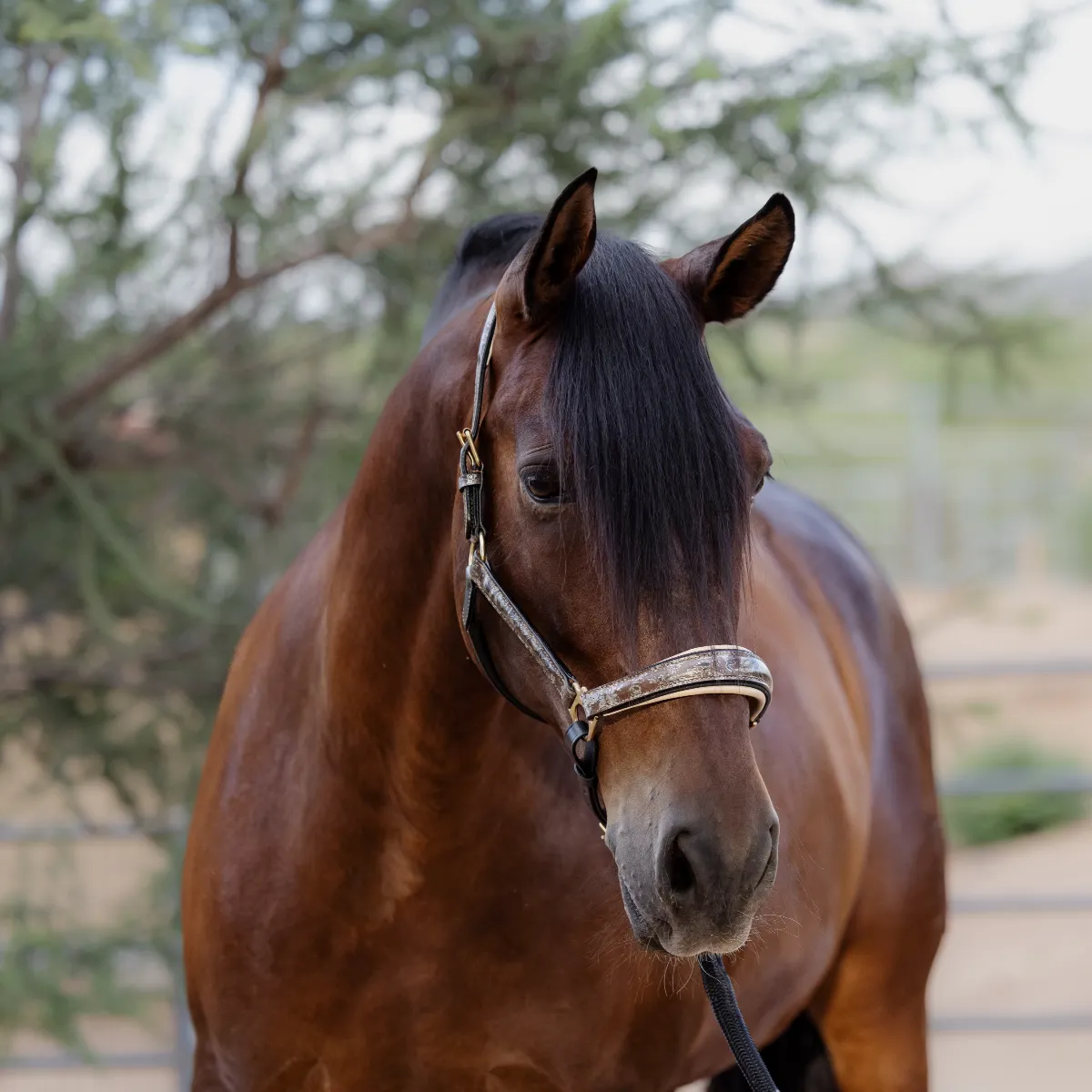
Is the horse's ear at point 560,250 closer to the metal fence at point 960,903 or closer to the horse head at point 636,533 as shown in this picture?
the horse head at point 636,533

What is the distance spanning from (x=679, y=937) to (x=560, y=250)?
0.73m

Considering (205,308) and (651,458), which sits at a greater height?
Answer: (651,458)

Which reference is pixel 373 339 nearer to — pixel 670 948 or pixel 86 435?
pixel 86 435

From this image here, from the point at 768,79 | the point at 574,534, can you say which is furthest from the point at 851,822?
the point at 768,79

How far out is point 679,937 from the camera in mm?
1197

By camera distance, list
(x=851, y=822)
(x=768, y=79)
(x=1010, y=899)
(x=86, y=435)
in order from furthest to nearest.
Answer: (x=1010, y=899), (x=86, y=435), (x=768, y=79), (x=851, y=822)

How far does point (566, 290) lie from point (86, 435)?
101 inches

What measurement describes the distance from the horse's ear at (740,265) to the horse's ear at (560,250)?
150mm

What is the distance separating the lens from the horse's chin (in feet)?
3.92

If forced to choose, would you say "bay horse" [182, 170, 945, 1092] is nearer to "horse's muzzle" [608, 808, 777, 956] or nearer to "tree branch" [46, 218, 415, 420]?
"horse's muzzle" [608, 808, 777, 956]

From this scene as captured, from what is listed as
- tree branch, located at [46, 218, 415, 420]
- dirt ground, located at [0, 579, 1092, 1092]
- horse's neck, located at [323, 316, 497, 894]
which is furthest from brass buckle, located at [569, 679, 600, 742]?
dirt ground, located at [0, 579, 1092, 1092]

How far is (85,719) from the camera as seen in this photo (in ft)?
12.4

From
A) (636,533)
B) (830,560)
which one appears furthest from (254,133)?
(636,533)

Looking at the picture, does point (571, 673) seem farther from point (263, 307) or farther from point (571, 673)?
point (263, 307)
